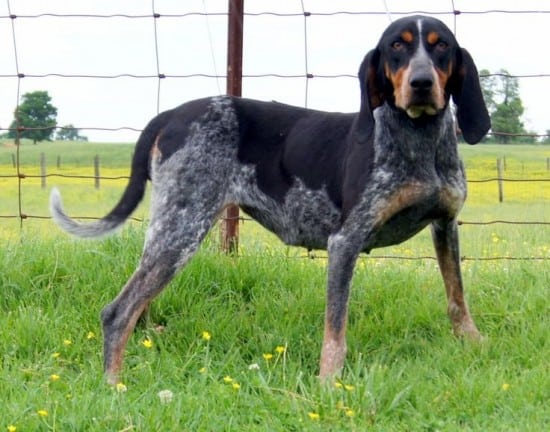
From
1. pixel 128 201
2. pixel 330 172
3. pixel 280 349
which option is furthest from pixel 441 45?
pixel 128 201

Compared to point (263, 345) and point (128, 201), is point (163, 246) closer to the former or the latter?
point (128, 201)

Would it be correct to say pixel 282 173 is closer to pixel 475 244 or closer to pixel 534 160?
pixel 475 244

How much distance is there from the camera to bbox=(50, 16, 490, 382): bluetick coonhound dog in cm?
478

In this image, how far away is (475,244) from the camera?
24.3 feet

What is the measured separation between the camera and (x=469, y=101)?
193 inches

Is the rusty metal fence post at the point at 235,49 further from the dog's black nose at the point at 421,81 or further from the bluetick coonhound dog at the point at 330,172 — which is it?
the dog's black nose at the point at 421,81

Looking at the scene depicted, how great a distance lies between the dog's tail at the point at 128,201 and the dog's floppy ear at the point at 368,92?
1266 millimetres

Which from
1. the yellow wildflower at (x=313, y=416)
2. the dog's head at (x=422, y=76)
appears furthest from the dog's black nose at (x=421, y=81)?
the yellow wildflower at (x=313, y=416)

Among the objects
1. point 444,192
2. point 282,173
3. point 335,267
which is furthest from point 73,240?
point 444,192

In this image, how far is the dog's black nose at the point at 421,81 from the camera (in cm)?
445

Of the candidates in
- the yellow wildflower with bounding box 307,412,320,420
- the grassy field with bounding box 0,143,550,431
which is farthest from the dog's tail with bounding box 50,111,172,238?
the yellow wildflower with bounding box 307,412,320,420

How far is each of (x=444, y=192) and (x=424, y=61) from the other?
2.45 feet

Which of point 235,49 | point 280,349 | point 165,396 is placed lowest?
point 165,396

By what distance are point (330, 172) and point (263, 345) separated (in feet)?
3.31
